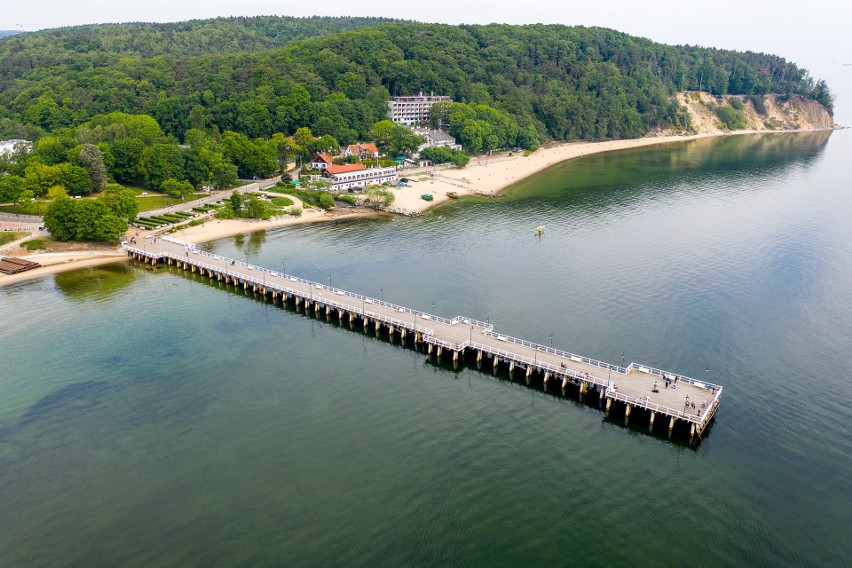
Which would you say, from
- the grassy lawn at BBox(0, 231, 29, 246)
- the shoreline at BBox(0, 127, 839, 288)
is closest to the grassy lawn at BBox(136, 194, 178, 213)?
the shoreline at BBox(0, 127, 839, 288)

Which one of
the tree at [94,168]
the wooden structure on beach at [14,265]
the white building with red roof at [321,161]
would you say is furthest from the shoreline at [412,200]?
the tree at [94,168]

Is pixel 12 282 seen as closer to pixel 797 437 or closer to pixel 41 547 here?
pixel 41 547

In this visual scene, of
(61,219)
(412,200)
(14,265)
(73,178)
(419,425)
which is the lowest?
(419,425)

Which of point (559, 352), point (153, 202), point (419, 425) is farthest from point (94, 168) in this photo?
point (559, 352)

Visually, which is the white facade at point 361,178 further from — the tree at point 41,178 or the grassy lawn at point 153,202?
the tree at point 41,178

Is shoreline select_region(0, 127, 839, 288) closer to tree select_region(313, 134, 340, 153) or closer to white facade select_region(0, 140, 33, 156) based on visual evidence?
tree select_region(313, 134, 340, 153)

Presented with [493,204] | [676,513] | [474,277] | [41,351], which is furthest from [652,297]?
[41,351]

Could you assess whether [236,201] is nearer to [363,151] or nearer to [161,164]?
[161,164]
